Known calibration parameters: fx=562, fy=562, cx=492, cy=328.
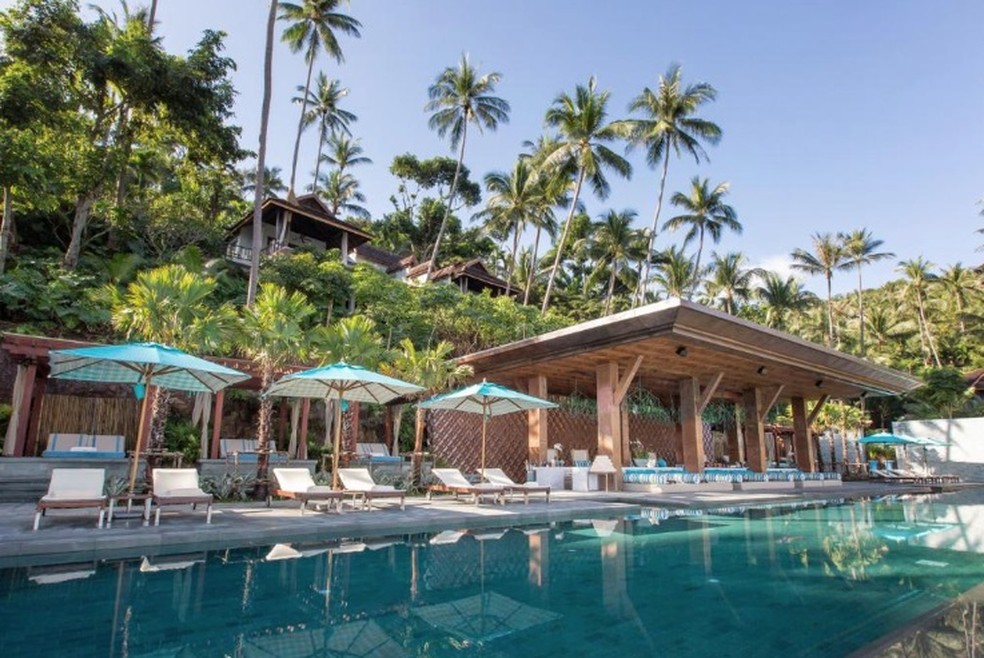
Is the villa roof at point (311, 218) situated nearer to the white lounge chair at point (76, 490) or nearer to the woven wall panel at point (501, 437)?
the woven wall panel at point (501, 437)

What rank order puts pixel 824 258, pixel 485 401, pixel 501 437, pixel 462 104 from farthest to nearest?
pixel 824 258, pixel 462 104, pixel 501 437, pixel 485 401

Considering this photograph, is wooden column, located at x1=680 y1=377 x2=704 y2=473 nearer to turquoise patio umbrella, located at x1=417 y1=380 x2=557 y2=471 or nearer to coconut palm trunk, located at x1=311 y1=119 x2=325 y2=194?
turquoise patio umbrella, located at x1=417 y1=380 x2=557 y2=471

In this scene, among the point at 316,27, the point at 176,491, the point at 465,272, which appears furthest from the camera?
the point at 465,272

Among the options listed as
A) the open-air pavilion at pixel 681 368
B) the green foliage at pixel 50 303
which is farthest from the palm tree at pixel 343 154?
the open-air pavilion at pixel 681 368

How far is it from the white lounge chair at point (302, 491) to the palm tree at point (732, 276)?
3470 centimetres

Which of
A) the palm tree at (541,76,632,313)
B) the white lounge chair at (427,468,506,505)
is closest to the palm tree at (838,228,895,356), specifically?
the palm tree at (541,76,632,313)

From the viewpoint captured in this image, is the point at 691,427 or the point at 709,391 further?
the point at 691,427

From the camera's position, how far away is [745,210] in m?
35.2

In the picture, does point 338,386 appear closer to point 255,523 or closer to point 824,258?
point 255,523

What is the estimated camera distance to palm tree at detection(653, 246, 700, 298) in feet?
115

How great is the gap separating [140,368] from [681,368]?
11.8m

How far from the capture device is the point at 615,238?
33.0 metres

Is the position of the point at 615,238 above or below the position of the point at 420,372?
above

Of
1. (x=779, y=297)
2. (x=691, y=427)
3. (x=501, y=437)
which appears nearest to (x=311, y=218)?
(x=501, y=437)
